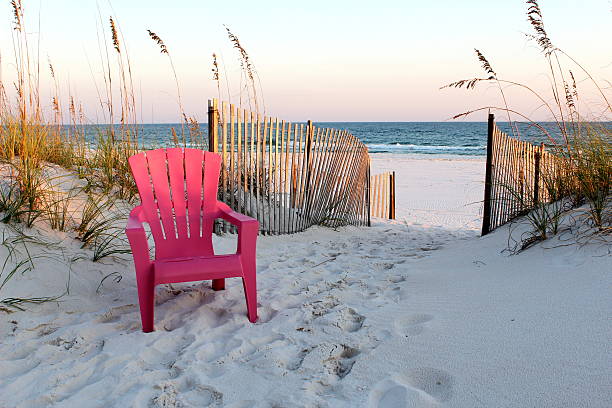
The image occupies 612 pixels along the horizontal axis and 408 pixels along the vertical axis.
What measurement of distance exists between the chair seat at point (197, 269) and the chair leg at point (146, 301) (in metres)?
0.06

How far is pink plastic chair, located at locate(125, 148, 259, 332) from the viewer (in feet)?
8.59

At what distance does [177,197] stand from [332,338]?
1566 millimetres

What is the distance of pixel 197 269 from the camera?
2643 mm

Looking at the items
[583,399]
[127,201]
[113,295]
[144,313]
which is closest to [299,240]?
[127,201]

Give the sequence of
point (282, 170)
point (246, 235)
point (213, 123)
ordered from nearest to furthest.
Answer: point (246, 235), point (213, 123), point (282, 170)

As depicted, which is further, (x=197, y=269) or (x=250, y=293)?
(x=250, y=293)

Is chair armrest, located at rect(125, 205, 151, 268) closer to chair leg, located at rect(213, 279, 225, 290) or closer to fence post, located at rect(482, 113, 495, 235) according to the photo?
chair leg, located at rect(213, 279, 225, 290)

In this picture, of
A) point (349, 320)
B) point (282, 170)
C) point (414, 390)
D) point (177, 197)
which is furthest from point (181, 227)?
point (282, 170)

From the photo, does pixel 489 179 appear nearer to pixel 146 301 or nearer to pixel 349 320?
pixel 349 320

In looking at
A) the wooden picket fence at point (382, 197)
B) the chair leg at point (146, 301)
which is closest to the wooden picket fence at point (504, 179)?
the wooden picket fence at point (382, 197)

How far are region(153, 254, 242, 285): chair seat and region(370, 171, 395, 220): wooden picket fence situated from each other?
19.6 ft

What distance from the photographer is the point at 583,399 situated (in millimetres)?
1672

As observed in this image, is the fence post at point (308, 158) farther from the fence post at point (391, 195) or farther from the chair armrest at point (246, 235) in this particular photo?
the fence post at point (391, 195)

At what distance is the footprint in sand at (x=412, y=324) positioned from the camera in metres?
2.44
